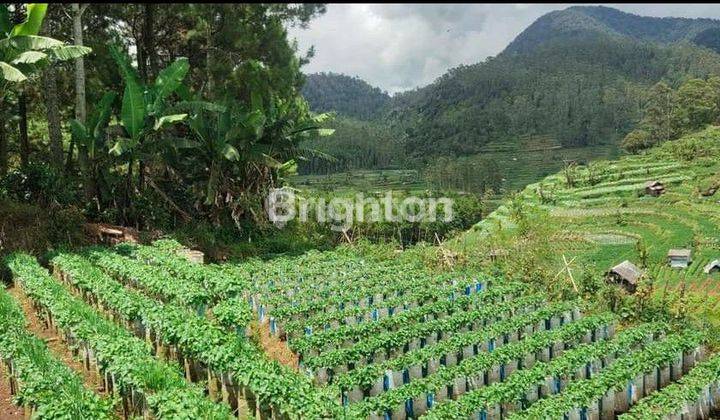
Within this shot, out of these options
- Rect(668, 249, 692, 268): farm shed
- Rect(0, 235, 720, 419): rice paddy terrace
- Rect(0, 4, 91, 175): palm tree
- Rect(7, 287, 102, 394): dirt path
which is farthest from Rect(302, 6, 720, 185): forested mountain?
Rect(7, 287, 102, 394): dirt path

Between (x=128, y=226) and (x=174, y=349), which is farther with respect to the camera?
(x=128, y=226)

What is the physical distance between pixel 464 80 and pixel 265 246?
9199cm

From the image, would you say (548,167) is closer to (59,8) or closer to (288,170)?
(288,170)

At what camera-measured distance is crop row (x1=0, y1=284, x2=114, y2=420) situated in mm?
5824

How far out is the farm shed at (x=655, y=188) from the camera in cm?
3331

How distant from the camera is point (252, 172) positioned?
19531 millimetres

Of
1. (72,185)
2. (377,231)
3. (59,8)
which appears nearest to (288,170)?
(72,185)

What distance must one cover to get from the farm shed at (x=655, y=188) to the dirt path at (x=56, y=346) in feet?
107

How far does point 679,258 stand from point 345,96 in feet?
466

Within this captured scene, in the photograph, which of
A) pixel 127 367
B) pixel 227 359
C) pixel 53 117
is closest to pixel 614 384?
pixel 227 359

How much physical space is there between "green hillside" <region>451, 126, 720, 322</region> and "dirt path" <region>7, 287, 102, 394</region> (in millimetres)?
10284

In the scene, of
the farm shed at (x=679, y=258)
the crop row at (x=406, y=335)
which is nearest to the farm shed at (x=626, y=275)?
the farm shed at (x=679, y=258)

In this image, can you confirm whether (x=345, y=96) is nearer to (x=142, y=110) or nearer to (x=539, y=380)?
(x=142, y=110)

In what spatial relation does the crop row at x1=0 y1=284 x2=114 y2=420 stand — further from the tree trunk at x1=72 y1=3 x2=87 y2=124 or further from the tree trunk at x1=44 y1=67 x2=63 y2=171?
the tree trunk at x1=44 y1=67 x2=63 y2=171
